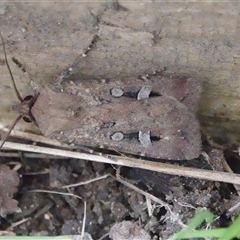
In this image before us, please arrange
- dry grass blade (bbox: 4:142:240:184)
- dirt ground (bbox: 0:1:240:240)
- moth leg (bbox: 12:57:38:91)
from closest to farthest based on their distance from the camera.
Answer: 1. dirt ground (bbox: 0:1:240:240)
2. moth leg (bbox: 12:57:38:91)
3. dry grass blade (bbox: 4:142:240:184)

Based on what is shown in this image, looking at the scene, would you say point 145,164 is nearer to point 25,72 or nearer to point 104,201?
point 104,201

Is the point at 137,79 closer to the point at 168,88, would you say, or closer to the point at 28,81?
the point at 168,88

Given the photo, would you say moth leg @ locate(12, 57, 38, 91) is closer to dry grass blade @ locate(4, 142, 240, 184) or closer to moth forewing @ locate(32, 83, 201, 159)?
moth forewing @ locate(32, 83, 201, 159)

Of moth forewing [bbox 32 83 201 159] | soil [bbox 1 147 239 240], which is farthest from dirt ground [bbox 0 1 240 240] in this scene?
moth forewing [bbox 32 83 201 159]

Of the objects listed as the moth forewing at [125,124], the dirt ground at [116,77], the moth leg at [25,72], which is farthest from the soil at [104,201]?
the moth leg at [25,72]

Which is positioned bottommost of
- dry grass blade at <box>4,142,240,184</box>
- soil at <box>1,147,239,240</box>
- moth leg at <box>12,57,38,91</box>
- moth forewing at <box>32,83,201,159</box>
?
soil at <box>1,147,239,240</box>

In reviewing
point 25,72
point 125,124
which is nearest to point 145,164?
point 125,124

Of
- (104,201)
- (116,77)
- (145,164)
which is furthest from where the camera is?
(104,201)
